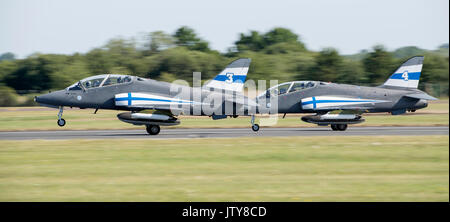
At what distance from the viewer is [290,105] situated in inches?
1040

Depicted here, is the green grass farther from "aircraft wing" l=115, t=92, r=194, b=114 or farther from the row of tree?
the row of tree

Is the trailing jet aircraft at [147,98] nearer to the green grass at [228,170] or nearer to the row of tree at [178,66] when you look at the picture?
the green grass at [228,170]

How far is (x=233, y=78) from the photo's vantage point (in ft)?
85.7

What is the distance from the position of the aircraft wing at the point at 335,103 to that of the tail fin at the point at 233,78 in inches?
127

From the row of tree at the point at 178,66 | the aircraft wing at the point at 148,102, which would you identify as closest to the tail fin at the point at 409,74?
the aircraft wing at the point at 148,102

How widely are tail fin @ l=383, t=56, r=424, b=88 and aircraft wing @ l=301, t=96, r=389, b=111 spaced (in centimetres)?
203

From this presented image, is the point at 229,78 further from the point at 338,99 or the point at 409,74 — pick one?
the point at 409,74

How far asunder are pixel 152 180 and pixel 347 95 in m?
15.8

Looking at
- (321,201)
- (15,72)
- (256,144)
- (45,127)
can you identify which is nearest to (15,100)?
(15,72)

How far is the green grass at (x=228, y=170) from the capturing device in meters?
11.4

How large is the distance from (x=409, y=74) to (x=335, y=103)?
436 centimetres

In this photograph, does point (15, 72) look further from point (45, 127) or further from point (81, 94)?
point (81, 94)

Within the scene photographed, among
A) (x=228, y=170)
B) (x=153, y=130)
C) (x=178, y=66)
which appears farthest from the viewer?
(x=178, y=66)

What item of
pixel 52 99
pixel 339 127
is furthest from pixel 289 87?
pixel 52 99
